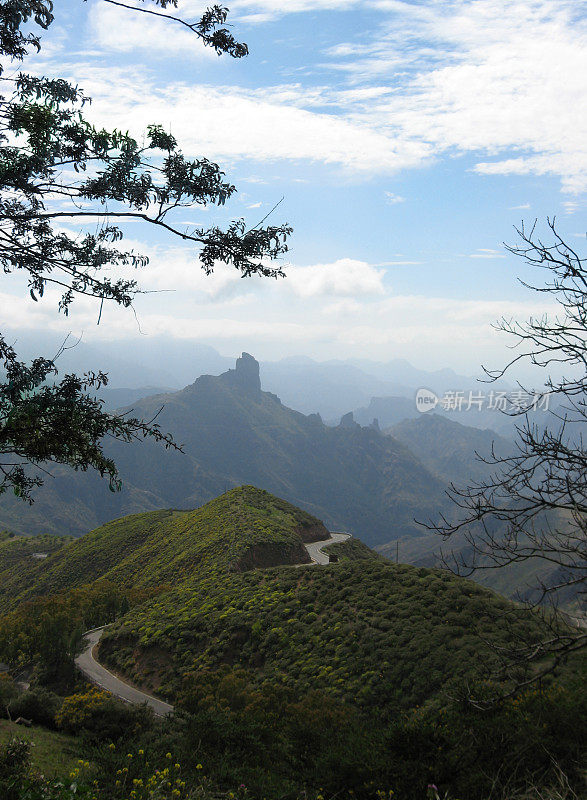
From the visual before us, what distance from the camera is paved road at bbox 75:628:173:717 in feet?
83.3

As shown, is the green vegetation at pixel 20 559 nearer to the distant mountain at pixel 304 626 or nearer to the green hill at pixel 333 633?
the distant mountain at pixel 304 626

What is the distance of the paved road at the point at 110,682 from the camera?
999 inches

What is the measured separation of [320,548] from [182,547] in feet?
Result: 57.6

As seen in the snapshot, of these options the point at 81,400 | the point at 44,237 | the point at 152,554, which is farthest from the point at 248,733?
the point at 152,554

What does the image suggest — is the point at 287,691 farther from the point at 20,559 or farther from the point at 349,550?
the point at 20,559

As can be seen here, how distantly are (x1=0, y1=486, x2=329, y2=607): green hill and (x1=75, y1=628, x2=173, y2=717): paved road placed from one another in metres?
13.1

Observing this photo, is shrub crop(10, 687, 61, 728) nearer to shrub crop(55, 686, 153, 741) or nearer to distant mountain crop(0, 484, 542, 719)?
shrub crop(55, 686, 153, 741)

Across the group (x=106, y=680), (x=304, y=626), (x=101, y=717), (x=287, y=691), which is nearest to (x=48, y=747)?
(x=101, y=717)

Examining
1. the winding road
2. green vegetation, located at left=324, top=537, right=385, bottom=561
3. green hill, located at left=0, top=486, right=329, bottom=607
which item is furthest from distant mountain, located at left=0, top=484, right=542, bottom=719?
green vegetation, located at left=324, top=537, right=385, bottom=561

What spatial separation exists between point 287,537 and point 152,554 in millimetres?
21115

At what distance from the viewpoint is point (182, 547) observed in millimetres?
60469

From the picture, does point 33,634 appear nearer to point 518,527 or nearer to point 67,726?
point 67,726

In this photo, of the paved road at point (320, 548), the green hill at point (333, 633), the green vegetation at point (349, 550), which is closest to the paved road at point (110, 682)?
the green hill at point (333, 633)

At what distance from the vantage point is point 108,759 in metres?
11.9
